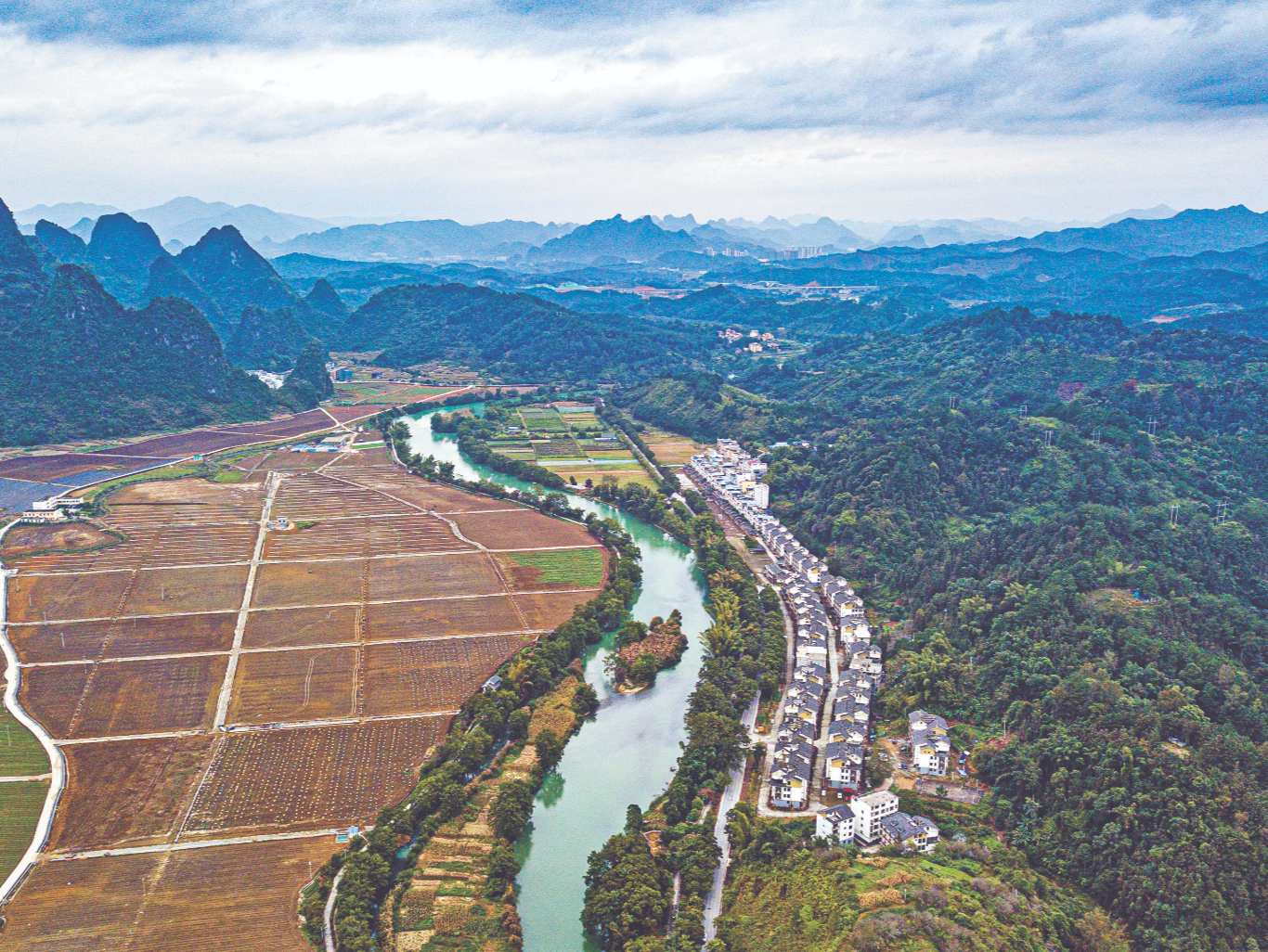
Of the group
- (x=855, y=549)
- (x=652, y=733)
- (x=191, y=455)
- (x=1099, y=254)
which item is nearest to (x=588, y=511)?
(x=855, y=549)

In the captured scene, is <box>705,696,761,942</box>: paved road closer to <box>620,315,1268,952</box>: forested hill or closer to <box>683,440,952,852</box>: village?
<box>683,440,952,852</box>: village

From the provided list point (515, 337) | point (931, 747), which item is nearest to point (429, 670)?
point (931, 747)

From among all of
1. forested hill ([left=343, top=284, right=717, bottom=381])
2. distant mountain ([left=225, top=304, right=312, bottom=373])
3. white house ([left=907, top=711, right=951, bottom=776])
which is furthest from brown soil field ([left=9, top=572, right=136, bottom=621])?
distant mountain ([left=225, top=304, right=312, bottom=373])

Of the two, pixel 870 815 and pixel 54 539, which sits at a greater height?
pixel 870 815

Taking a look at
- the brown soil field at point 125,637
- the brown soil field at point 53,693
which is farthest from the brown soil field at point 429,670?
the brown soil field at point 53,693

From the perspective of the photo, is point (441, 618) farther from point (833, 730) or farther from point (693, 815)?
point (833, 730)
